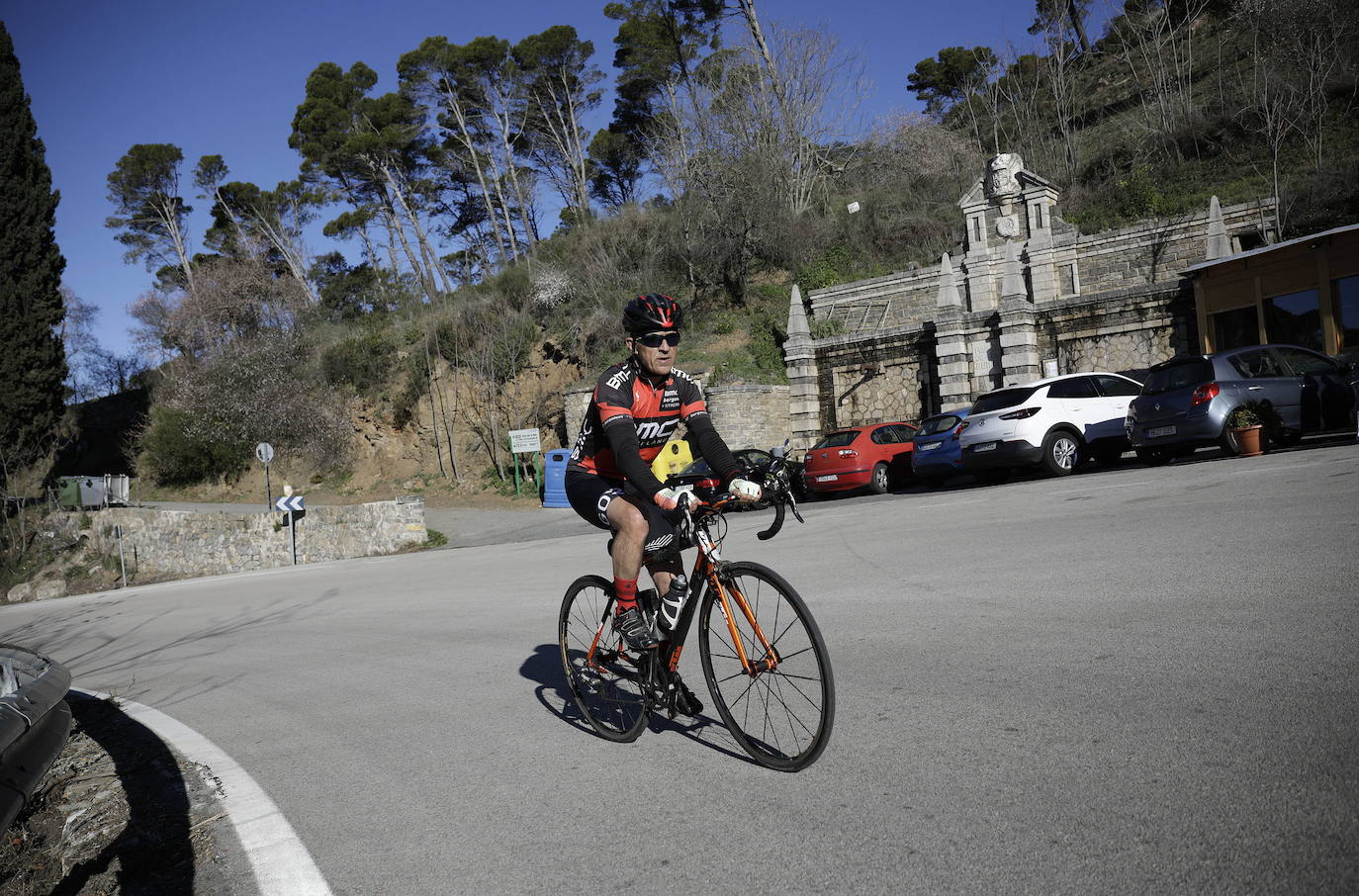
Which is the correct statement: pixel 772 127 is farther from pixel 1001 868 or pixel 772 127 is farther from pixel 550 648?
pixel 1001 868

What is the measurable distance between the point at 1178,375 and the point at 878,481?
267 inches

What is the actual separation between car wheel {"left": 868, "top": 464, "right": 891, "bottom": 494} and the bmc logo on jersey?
15204 millimetres

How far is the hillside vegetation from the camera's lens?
34.0m

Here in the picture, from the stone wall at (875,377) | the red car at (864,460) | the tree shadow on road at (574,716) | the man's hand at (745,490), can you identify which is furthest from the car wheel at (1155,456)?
the man's hand at (745,490)

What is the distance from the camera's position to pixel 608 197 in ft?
169

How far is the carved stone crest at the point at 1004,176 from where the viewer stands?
96.7ft

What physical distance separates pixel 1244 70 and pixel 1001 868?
47660 millimetres

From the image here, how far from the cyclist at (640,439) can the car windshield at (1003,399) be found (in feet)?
40.3

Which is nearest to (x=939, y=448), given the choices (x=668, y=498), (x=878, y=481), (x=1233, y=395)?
(x=878, y=481)

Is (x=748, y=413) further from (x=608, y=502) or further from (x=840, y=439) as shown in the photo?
(x=608, y=502)

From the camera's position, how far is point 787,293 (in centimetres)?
3550

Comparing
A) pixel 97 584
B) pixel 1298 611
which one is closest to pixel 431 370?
pixel 97 584

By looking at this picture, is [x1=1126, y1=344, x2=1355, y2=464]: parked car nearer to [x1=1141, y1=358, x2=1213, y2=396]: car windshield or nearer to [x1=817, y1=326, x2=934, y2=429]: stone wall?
[x1=1141, y1=358, x2=1213, y2=396]: car windshield

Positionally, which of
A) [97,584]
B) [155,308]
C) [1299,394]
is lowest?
[97,584]
